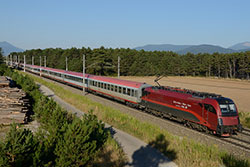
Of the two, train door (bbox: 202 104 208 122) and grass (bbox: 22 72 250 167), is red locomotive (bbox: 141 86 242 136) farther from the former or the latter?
grass (bbox: 22 72 250 167)

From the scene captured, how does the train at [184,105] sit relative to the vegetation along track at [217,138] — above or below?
above

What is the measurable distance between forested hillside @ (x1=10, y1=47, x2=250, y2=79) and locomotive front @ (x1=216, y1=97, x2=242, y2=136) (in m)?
70.7

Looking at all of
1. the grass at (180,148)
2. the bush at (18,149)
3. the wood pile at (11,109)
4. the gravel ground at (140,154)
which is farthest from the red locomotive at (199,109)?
the bush at (18,149)

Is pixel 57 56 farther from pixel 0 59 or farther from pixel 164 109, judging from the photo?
pixel 164 109

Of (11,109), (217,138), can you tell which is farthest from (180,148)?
(11,109)

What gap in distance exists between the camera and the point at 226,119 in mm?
16531

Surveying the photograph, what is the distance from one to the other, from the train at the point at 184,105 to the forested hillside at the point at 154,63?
5757 centimetres

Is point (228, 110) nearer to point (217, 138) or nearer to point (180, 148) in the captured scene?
point (217, 138)

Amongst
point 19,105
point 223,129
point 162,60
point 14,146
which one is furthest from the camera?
point 162,60

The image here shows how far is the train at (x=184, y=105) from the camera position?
16.8 m

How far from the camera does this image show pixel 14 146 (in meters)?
7.88

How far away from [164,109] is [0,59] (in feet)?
231

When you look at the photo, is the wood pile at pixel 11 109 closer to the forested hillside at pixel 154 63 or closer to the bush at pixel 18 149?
the bush at pixel 18 149

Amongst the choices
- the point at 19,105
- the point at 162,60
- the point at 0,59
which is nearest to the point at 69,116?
the point at 19,105
